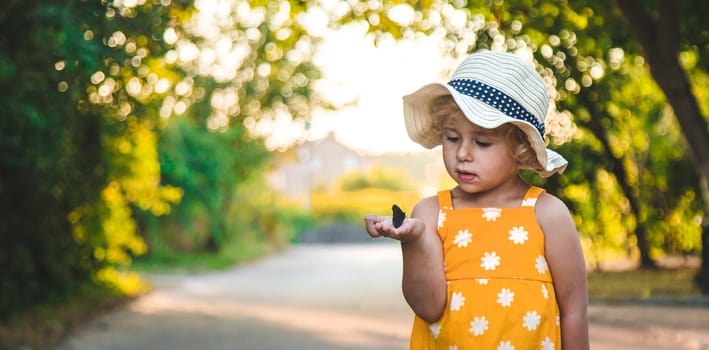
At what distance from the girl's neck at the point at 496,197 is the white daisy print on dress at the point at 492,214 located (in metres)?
0.03

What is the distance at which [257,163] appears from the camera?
27312 millimetres

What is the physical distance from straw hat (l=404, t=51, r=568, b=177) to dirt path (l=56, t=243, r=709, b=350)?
628cm

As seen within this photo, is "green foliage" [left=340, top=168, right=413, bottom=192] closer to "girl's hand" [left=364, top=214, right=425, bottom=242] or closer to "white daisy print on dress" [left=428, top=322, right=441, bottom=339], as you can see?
"white daisy print on dress" [left=428, top=322, right=441, bottom=339]

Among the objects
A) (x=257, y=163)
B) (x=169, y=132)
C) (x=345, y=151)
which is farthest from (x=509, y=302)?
(x=345, y=151)

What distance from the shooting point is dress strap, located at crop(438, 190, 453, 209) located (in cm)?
282

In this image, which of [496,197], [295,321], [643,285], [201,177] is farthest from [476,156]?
[201,177]

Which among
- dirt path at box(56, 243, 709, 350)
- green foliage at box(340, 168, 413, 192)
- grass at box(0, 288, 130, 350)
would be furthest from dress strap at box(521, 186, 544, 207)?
green foliage at box(340, 168, 413, 192)

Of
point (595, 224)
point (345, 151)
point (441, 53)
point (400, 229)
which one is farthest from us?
point (345, 151)

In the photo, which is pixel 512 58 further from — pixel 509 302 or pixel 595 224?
pixel 595 224

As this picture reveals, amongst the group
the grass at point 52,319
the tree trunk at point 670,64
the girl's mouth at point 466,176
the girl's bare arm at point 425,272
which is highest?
the tree trunk at point 670,64

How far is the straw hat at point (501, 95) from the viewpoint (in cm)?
271

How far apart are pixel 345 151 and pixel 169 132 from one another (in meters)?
73.3

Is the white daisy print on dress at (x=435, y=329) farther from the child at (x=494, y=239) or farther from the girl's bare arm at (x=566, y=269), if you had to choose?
the girl's bare arm at (x=566, y=269)

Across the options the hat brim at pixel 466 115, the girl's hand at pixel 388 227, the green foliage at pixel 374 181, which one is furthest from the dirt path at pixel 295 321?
the green foliage at pixel 374 181
